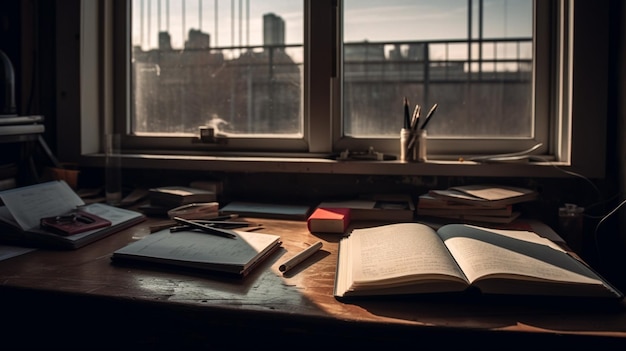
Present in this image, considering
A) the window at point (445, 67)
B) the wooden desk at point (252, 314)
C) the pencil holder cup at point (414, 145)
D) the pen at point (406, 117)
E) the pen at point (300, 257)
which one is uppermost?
the window at point (445, 67)

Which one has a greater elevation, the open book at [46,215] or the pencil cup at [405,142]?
the pencil cup at [405,142]

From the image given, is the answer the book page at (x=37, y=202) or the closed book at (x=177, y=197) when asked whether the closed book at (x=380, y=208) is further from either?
the book page at (x=37, y=202)

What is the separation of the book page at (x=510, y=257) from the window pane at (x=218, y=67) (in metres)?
0.91

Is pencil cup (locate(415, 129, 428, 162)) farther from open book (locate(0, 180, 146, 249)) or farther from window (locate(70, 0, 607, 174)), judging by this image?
open book (locate(0, 180, 146, 249))

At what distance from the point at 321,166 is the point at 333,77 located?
0.30 metres

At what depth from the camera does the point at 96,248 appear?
1325 mm

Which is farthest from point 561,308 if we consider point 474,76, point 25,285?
point 474,76

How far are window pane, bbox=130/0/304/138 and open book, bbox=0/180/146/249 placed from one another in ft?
1.82

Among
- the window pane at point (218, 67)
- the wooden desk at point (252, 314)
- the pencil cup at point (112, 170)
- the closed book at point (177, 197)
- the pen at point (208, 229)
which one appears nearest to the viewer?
the wooden desk at point (252, 314)

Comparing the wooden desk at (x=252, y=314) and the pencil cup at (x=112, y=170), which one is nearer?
the wooden desk at (x=252, y=314)

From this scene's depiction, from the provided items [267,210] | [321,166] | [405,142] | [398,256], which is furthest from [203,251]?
[405,142]

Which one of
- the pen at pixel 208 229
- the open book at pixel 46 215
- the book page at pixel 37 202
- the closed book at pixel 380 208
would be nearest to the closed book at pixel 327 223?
the closed book at pixel 380 208

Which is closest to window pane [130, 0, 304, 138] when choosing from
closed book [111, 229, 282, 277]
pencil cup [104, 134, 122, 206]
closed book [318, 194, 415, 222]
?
pencil cup [104, 134, 122, 206]

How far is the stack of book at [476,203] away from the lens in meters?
1.49
